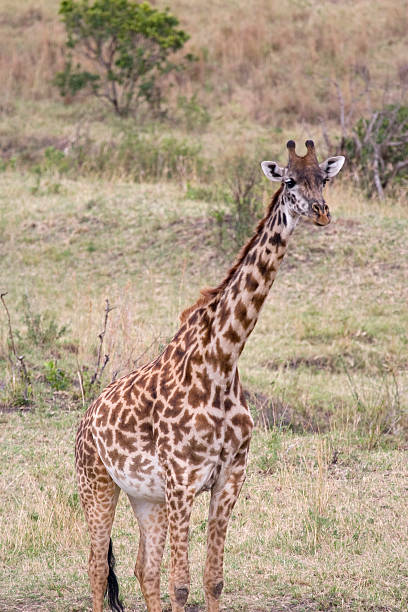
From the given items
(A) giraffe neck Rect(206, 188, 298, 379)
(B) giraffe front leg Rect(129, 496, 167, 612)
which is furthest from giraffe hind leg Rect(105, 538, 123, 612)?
(A) giraffe neck Rect(206, 188, 298, 379)

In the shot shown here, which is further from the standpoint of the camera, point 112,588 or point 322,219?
point 112,588

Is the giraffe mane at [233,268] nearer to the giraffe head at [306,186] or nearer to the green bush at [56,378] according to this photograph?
the giraffe head at [306,186]

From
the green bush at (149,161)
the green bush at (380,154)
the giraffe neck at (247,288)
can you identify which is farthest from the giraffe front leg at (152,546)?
the green bush at (149,161)

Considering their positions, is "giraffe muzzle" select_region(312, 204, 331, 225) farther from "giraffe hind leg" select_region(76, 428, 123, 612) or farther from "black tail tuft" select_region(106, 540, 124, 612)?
"black tail tuft" select_region(106, 540, 124, 612)

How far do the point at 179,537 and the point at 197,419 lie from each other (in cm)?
59

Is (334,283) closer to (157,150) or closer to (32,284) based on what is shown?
(32,284)

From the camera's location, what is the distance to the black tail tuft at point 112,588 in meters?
5.26

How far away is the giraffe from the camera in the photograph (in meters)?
4.56

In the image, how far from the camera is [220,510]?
4.79 m

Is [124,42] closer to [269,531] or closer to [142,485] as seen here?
[269,531]

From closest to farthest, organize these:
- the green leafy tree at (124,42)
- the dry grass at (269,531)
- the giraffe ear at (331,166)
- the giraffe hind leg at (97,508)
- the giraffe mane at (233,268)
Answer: the giraffe ear at (331,166) < the giraffe mane at (233,268) < the giraffe hind leg at (97,508) < the dry grass at (269,531) < the green leafy tree at (124,42)

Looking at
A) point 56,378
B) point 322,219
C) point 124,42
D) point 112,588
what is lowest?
point 56,378

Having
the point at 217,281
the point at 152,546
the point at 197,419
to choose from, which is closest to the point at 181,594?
the point at 152,546

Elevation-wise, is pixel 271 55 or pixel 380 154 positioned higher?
pixel 271 55
